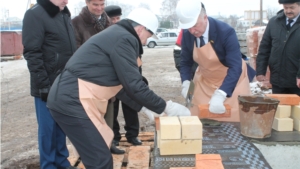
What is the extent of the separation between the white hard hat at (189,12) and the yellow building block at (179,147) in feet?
3.29

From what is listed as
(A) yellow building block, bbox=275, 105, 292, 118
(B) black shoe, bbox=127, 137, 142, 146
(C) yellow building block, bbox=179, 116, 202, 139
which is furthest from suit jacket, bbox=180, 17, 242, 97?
(B) black shoe, bbox=127, 137, 142, 146

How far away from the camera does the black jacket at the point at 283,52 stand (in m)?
3.11

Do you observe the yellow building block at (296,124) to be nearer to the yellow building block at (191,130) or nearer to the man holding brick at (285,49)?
the man holding brick at (285,49)

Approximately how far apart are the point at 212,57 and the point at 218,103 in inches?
18.2

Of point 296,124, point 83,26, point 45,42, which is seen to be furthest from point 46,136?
point 296,124

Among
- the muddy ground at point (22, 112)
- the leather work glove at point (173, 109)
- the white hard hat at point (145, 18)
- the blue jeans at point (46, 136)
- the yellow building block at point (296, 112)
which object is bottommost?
the muddy ground at point (22, 112)

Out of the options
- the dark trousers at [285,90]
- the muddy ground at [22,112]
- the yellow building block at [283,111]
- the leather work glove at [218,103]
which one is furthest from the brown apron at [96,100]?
the dark trousers at [285,90]

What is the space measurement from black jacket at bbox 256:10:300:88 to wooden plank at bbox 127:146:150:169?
4.85ft

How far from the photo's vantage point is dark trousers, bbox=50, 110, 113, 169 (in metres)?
1.99

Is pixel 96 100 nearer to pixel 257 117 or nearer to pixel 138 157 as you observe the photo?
pixel 257 117

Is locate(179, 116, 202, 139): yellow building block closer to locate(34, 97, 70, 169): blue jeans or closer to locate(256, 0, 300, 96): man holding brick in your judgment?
locate(34, 97, 70, 169): blue jeans

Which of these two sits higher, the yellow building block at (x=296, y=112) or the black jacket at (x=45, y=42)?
the black jacket at (x=45, y=42)

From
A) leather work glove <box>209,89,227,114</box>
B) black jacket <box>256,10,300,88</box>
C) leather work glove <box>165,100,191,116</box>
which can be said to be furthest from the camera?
black jacket <box>256,10,300,88</box>

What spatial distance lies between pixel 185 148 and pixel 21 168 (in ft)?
7.06
